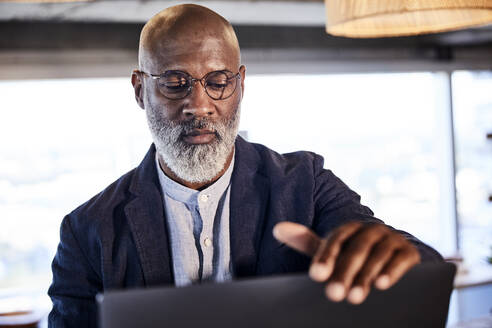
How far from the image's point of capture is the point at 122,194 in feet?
4.53

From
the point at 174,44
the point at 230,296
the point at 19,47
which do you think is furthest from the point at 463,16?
the point at 19,47

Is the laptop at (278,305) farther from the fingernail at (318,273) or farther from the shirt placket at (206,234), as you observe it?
the shirt placket at (206,234)

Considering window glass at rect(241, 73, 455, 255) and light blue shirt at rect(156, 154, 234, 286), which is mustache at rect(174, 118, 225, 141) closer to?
light blue shirt at rect(156, 154, 234, 286)

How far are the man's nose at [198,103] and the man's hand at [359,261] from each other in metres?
0.73

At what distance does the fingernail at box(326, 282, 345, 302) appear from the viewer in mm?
533

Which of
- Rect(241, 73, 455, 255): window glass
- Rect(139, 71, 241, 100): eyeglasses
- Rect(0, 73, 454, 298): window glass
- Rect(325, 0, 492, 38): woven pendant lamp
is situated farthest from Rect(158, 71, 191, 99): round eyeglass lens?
Rect(241, 73, 455, 255): window glass

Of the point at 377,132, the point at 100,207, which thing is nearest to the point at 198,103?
the point at 100,207

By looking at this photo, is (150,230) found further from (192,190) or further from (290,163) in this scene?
(290,163)

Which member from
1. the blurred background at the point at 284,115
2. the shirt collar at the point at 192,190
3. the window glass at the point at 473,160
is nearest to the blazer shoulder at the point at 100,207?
the shirt collar at the point at 192,190

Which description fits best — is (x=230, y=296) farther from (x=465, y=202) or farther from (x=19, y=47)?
(x=465, y=202)

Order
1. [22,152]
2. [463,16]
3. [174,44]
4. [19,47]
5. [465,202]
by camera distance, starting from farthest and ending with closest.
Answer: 1. [465,202]
2. [22,152]
3. [19,47]
4. [463,16]
5. [174,44]

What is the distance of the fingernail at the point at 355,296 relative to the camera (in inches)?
21.3

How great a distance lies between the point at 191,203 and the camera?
1.38m

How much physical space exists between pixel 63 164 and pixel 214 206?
340 centimetres
